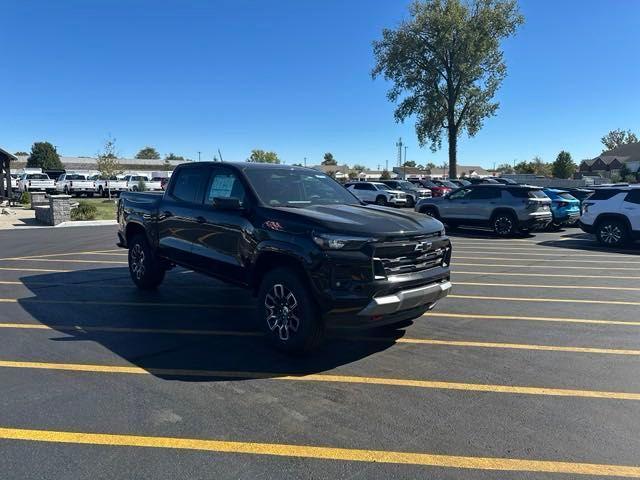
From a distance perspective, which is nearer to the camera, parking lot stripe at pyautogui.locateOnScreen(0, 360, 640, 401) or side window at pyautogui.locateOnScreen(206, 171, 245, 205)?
parking lot stripe at pyautogui.locateOnScreen(0, 360, 640, 401)

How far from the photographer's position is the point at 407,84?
1797 inches

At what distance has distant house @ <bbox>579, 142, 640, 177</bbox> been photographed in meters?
88.6

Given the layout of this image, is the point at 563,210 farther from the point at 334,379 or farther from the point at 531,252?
the point at 334,379

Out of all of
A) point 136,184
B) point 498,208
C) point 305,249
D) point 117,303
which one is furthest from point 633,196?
point 136,184

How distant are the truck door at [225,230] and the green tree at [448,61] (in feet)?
138

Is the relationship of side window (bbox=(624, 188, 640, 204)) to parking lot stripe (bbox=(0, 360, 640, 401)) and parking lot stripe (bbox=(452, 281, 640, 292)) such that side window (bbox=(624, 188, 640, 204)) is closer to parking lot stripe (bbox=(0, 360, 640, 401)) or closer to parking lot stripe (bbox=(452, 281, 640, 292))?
parking lot stripe (bbox=(452, 281, 640, 292))

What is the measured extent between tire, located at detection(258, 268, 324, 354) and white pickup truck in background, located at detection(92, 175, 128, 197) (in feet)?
127

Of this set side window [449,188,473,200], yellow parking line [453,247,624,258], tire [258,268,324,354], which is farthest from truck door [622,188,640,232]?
tire [258,268,324,354]

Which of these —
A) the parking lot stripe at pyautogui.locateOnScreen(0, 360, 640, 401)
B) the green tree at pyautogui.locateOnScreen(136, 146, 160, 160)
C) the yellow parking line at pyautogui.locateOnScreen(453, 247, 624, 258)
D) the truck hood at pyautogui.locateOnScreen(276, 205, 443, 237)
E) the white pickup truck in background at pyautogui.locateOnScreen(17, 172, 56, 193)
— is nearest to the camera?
the parking lot stripe at pyautogui.locateOnScreen(0, 360, 640, 401)

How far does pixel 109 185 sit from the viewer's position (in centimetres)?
4028

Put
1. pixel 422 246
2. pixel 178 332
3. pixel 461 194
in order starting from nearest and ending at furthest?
pixel 422 246 < pixel 178 332 < pixel 461 194

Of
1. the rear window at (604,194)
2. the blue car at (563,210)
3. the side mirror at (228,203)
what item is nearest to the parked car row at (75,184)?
the blue car at (563,210)

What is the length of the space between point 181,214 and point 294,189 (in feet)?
5.59

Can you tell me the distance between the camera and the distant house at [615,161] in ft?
291
